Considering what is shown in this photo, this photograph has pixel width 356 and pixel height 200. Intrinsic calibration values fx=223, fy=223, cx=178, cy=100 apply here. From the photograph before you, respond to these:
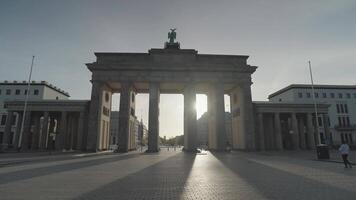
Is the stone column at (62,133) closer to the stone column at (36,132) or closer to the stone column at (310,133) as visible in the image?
the stone column at (36,132)

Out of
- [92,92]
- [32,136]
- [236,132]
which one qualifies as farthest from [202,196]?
[32,136]

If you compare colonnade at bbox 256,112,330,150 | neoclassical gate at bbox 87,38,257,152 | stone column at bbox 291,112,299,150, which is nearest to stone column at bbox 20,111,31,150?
neoclassical gate at bbox 87,38,257,152

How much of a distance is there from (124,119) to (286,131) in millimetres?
41763

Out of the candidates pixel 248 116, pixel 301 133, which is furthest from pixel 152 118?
pixel 301 133

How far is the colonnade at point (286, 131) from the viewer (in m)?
47.3

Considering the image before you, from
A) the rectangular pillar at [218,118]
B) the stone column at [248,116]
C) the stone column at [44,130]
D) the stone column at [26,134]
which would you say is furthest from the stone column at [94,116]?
the stone column at [248,116]

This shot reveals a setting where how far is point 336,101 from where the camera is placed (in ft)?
226

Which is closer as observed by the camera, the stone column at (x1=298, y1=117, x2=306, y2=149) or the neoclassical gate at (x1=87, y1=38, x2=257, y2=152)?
the neoclassical gate at (x1=87, y1=38, x2=257, y2=152)

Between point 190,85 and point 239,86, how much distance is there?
34.3 feet

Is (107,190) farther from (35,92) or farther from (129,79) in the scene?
(35,92)

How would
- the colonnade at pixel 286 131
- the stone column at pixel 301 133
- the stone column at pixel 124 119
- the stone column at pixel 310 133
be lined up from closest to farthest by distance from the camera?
the stone column at pixel 124 119, the colonnade at pixel 286 131, the stone column at pixel 310 133, the stone column at pixel 301 133

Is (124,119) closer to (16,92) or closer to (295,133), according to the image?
(295,133)

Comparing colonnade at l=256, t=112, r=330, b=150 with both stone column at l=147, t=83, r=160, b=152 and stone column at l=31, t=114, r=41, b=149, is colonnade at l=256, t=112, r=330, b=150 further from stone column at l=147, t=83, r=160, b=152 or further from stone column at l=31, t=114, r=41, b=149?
stone column at l=31, t=114, r=41, b=149

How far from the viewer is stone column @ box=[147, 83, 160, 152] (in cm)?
4019
